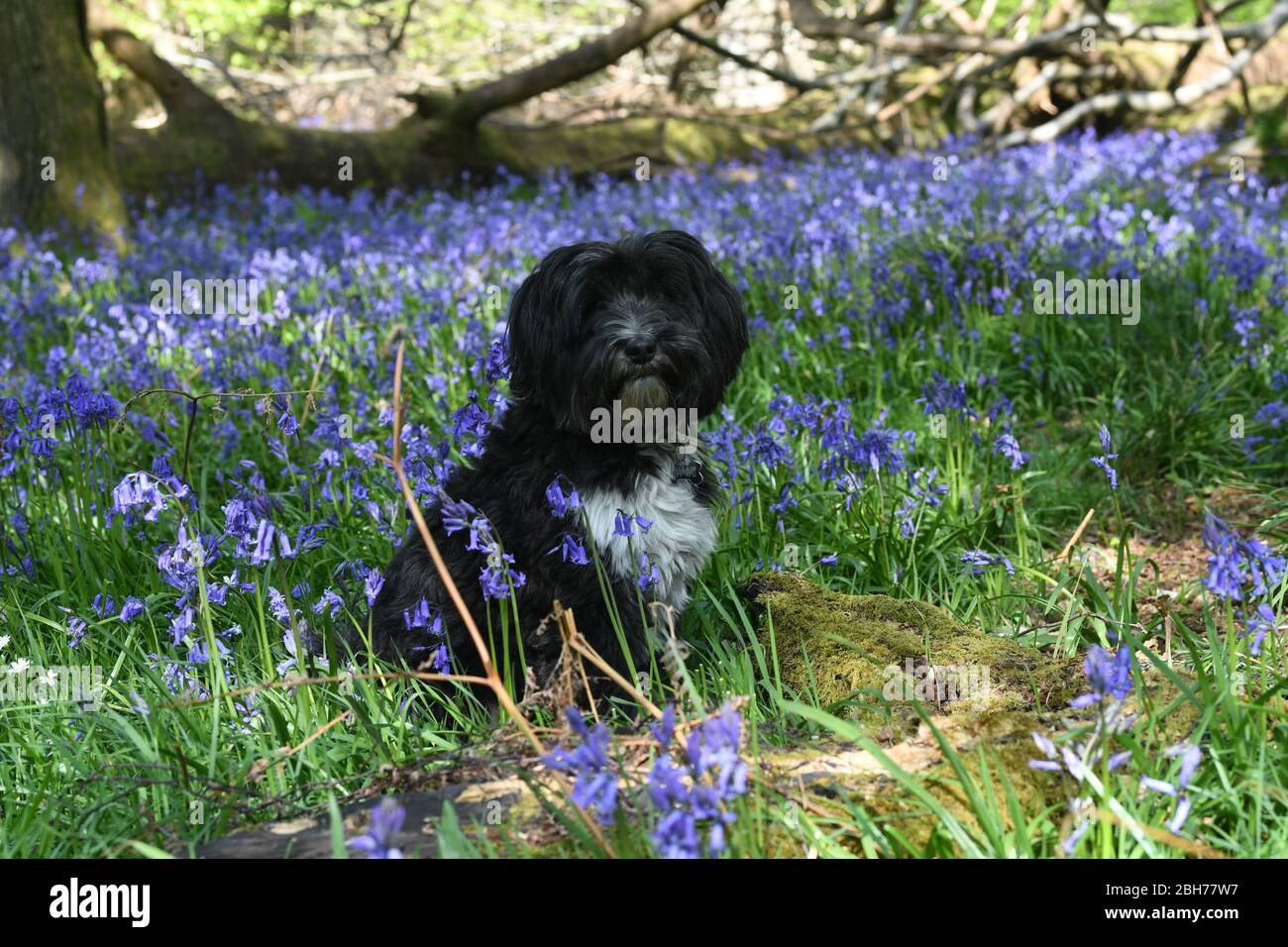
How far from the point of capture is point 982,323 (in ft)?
21.4

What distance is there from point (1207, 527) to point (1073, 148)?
34.9 feet

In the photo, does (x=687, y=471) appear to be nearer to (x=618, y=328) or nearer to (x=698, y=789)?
(x=618, y=328)

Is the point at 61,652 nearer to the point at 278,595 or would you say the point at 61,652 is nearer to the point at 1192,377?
the point at 278,595

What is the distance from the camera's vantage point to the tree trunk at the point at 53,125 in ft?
31.2

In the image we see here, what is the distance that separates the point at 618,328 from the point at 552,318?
0.22 m

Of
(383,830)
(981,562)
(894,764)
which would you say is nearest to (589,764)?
(383,830)

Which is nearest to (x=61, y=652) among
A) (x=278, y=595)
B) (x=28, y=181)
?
(x=278, y=595)

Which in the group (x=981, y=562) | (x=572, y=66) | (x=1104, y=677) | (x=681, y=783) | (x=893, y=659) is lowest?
(x=893, y=659)

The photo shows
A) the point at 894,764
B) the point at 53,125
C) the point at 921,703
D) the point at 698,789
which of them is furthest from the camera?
the point at 53,125

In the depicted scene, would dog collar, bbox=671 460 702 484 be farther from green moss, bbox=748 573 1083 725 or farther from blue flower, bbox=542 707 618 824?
blue flower, bbox=542 707 618 824

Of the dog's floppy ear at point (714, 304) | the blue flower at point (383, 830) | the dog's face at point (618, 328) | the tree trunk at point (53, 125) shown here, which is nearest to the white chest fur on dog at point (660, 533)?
the dog's face at point (618, 328)

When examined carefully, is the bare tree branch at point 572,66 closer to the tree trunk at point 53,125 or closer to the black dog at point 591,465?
the tree trunk at point 53,125

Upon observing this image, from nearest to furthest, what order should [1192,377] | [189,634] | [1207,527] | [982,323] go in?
[1207,527]
[189,634]
[1192,377]
[982,323]

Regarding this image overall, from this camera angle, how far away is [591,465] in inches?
145
